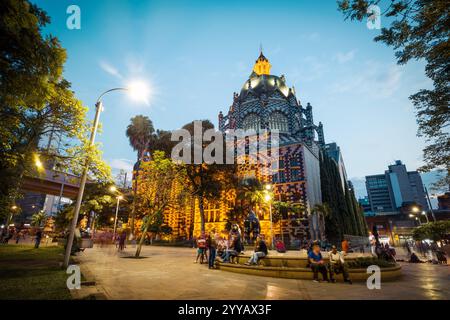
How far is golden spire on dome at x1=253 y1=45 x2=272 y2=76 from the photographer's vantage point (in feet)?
245

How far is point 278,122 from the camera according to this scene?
195 ft

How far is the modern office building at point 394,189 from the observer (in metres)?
131

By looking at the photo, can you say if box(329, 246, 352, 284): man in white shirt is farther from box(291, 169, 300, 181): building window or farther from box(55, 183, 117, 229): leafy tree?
box(291, 169, 300, 181): building window

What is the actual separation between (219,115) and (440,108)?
2462 inches

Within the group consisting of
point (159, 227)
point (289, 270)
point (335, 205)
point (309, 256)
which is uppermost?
point (335, 205)

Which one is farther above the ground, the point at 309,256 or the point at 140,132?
the point at 140,132

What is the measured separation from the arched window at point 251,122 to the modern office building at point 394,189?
367 ft

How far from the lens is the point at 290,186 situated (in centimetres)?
3750

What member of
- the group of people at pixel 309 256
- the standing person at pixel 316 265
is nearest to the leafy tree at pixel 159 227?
the group of people at pixel 309 256

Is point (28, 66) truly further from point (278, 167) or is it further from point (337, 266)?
point (278, 167)

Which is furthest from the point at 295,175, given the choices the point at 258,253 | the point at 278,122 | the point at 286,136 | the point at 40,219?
the point at 40,219

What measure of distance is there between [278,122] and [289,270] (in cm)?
5367
